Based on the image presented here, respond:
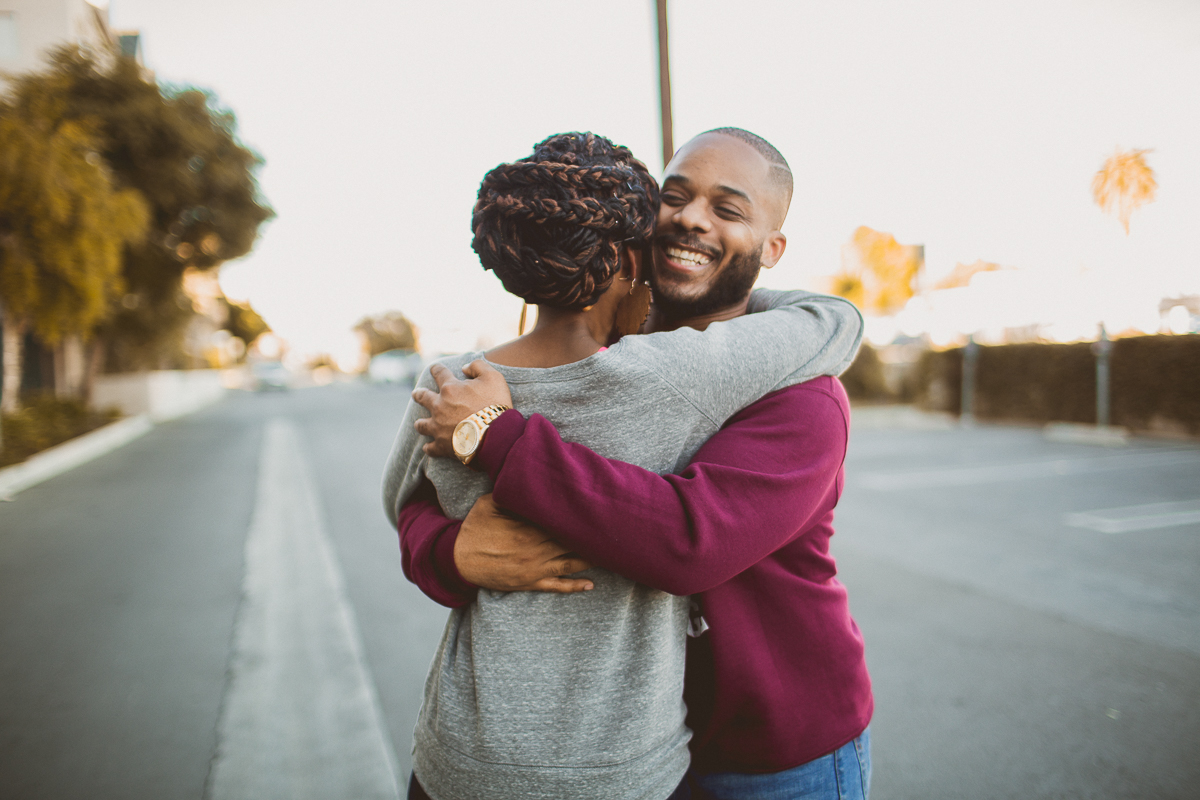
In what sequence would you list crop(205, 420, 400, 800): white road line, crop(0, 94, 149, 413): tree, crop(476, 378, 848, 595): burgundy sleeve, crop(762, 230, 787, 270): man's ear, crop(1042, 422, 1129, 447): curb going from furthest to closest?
crop(1042, 422, 1129, 447): curb → crop(0, 94, 149, 413): tree → crop(205, 420, 400, 800): white road line → crop(762, 230, 787, 270): man's ear → crop(476, 378, 848, 595): burgundy sleeve

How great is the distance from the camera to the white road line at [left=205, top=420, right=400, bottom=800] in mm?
2906

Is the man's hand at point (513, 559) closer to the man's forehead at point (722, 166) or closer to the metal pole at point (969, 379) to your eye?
the man's forehead at point (722, 166)

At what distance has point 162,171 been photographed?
51.4 feet

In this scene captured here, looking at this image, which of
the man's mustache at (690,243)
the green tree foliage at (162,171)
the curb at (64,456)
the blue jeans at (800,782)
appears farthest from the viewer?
the green tree foliage at (162,171)

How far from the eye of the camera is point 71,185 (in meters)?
11.4

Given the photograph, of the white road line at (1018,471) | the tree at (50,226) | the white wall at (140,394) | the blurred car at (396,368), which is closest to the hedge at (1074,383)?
the white road line at (1018,471)

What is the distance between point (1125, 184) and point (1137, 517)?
65.0ft

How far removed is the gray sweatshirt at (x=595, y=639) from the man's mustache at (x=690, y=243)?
236mm

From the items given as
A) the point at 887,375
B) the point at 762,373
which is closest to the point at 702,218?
the point at 762,373

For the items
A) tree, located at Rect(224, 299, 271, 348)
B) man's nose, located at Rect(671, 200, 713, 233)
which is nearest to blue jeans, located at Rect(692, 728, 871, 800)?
man's nose, located at Rect(671, 200, 713, 233)

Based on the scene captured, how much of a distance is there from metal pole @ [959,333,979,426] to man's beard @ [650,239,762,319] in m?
18.0

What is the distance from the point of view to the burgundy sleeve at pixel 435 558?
3.82ft

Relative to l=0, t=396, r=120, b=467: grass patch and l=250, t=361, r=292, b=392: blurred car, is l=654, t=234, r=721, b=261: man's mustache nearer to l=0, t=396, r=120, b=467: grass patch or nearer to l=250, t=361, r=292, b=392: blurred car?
l=0, t=396, r=120, b=467: grass patch

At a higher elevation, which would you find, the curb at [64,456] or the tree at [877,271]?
the tree at [877,271]
